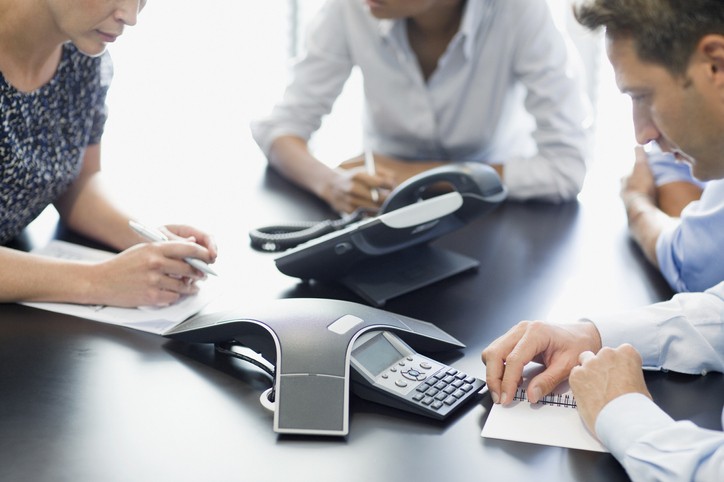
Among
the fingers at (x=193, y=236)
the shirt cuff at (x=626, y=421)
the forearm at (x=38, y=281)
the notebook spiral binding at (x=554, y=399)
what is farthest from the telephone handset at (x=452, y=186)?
the shirt cuff at (x=626, y=421)

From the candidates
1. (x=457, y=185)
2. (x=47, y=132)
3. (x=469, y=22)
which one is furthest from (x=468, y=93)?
(x=47, y=132)

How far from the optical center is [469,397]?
1242 millimetres

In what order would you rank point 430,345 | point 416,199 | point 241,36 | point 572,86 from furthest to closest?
point 241,36
point 572,86
point 416,199
point 430,345

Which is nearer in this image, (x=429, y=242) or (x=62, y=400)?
(x=62, y=400)

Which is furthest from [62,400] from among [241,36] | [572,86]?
[241,36]

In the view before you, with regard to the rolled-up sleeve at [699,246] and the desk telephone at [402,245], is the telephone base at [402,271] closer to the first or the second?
the desk telephone at [402,245]

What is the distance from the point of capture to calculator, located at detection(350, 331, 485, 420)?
1205 mm

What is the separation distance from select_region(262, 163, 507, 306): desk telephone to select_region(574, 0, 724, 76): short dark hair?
0.44m

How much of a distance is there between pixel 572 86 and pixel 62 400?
4.68 feet

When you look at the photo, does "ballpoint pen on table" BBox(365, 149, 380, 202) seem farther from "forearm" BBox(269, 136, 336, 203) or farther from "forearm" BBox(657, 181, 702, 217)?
"forearm" BBox(657, 181, 702, 217)

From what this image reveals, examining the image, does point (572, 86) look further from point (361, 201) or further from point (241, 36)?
point (241, 36)

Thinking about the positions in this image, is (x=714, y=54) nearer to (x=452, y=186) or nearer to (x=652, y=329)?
(x=652, y=329)

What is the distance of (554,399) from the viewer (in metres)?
1.26

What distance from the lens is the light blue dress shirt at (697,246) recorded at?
1551mm
